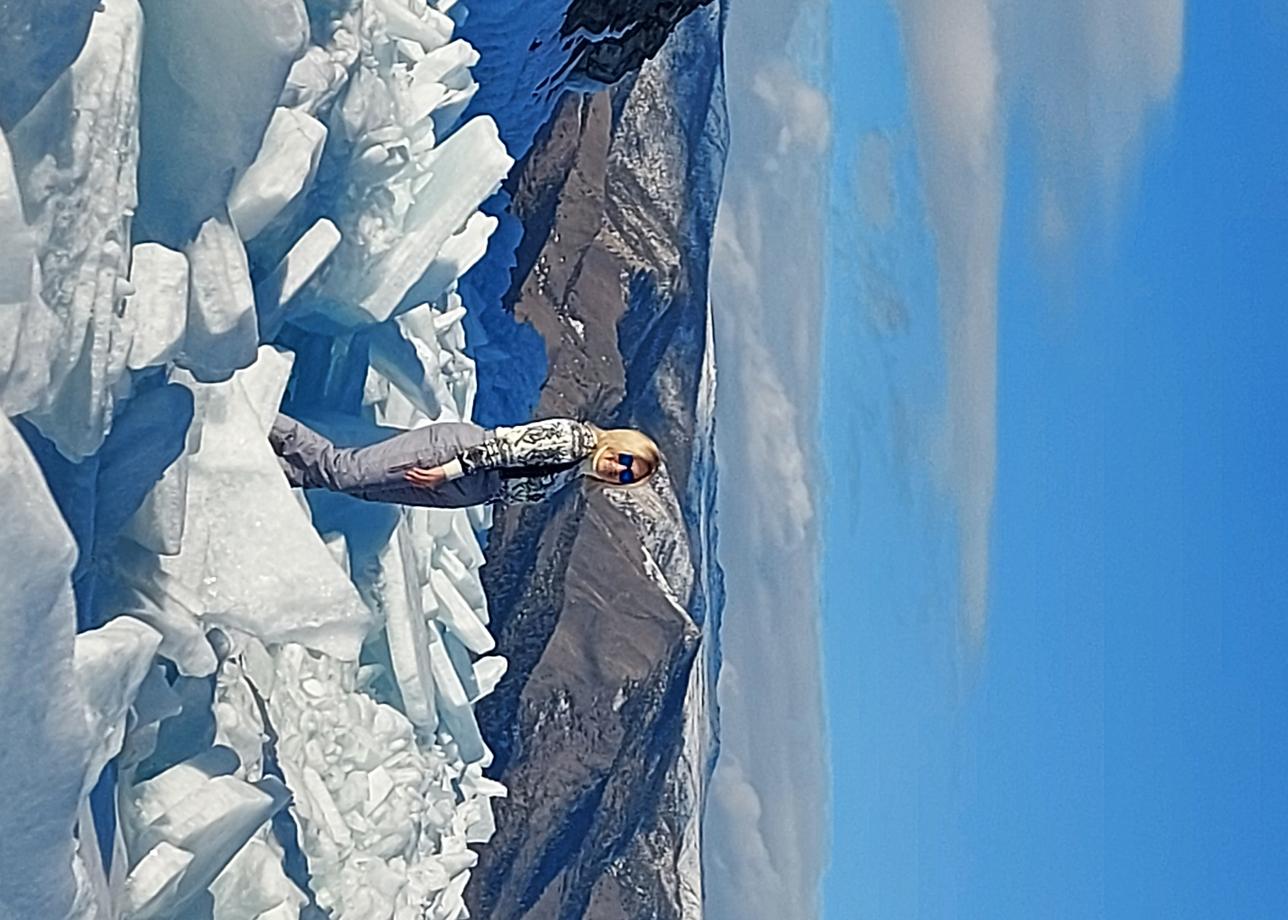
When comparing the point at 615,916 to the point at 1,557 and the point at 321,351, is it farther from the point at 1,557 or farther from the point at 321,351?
the point at 1,557

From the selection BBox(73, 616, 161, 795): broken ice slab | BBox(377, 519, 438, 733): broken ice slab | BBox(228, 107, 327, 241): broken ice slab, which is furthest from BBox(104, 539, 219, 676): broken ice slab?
BBox(377, 519, 438, 733): broken ice slab

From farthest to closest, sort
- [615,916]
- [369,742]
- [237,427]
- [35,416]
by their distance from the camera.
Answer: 1. [615,916]
2. [369,742]
3. [237,427]
4. [35,416]

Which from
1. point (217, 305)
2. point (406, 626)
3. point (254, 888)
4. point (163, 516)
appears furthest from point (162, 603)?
point (406, 626)

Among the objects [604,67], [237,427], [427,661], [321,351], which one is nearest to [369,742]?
[427,661]

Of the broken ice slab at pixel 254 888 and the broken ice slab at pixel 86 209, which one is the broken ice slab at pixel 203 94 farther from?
the broken ice slab at pixel 254 888

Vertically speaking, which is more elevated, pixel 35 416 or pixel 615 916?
pixel 615 916

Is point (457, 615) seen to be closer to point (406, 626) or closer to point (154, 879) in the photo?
point (406, 626)

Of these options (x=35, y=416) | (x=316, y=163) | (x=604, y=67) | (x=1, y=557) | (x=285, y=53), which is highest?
(x=604, y=67)
